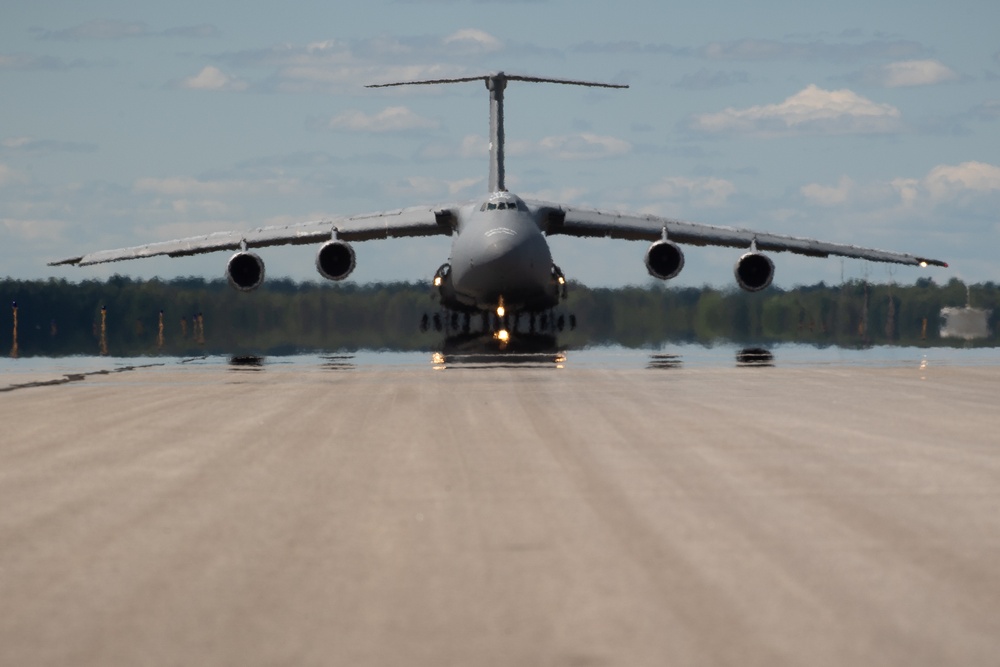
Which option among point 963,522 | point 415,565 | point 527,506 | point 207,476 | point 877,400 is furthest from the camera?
point 877,400

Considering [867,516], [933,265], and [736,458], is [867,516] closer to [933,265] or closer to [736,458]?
[736,458]

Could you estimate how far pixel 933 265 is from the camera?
1575 inches

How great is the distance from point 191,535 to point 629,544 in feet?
7.31

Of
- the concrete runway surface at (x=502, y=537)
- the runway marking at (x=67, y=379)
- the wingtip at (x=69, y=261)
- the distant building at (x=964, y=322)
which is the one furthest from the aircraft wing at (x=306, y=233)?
the concrete runway surface at (x=502, y=537)

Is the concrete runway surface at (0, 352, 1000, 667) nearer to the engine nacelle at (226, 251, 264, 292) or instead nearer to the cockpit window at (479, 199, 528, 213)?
the cockpit window at (479, 199, 528, 213)

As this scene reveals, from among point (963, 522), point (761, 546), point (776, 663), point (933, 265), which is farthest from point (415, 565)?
point (933, 265)

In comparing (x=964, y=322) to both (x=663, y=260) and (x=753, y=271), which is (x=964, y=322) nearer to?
(x=753, y=271)

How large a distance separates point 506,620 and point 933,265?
1396 inches

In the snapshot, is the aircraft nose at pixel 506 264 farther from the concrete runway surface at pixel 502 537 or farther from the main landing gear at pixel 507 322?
the concrete runway surface at pixel 502 537

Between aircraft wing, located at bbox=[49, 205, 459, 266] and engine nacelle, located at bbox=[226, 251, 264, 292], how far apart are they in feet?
5.12

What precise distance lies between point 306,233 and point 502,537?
3231 centimetres

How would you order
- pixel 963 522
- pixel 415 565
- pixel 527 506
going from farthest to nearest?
pixel 527 506 → pixel 963 522 → pixel 415 565

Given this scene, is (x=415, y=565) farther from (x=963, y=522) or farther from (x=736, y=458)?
(x=736, y=458)

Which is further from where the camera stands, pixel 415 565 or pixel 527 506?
pixel 527 506
